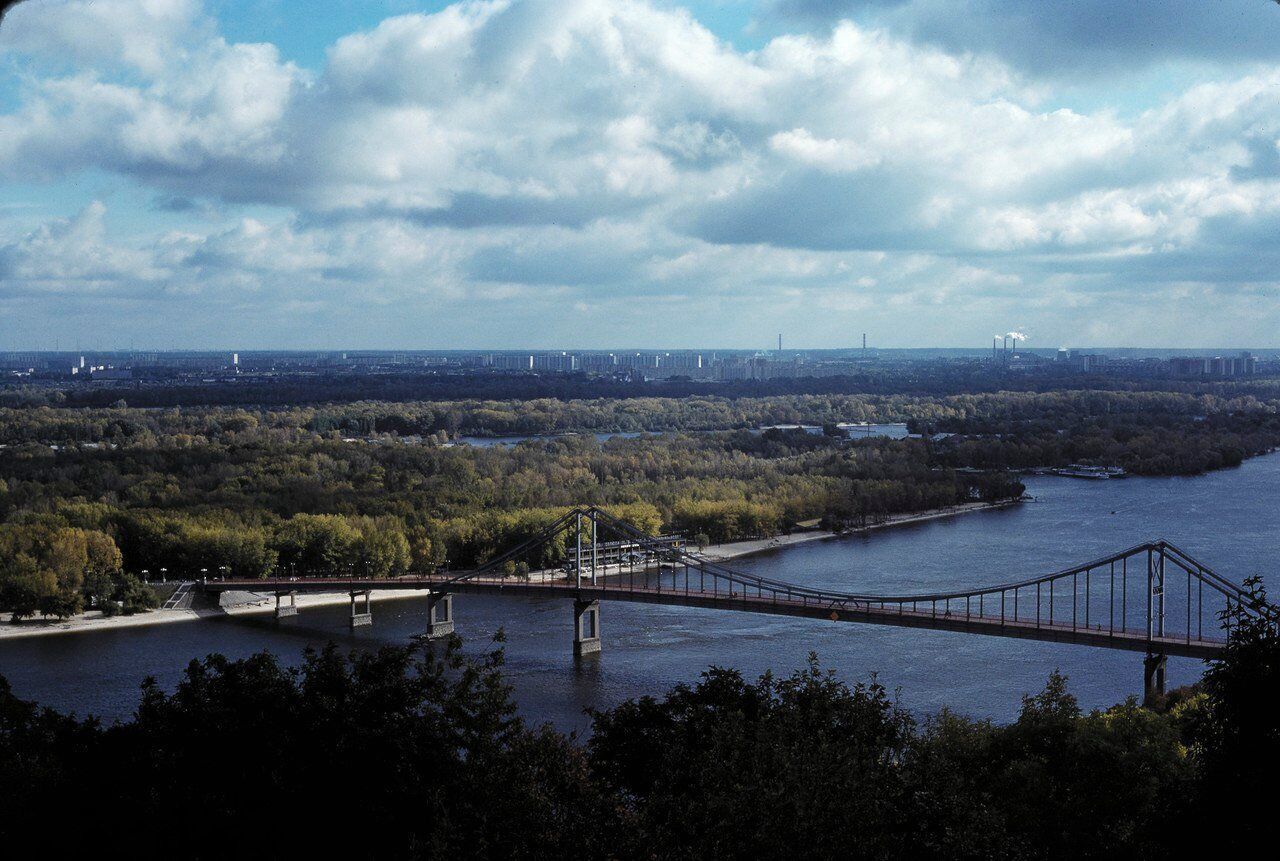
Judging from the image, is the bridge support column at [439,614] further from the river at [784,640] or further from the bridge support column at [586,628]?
the bridge support column at [586,628]

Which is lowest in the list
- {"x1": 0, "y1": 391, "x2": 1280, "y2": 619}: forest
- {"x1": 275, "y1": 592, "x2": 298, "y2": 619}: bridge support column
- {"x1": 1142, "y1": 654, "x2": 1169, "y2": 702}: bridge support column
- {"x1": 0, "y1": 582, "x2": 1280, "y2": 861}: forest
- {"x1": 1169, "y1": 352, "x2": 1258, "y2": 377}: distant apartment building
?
{"x1": 275, "y1": 592, "x2": 298, "y2": 619}: bridge support column

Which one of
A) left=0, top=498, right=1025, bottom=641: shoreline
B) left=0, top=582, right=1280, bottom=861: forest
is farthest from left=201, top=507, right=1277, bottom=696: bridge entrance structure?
left=0, top=582, right=1280, bottom=861: forest

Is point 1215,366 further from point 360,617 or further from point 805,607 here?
point 360,617

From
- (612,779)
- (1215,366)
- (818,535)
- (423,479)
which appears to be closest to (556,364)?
(1215,366)

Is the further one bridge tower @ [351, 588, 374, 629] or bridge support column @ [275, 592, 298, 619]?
bridge support column @ [275, 592, 298, 619]

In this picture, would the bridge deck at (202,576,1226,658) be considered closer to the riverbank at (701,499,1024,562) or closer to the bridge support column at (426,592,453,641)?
the bridge support column at (426,592,453,641)

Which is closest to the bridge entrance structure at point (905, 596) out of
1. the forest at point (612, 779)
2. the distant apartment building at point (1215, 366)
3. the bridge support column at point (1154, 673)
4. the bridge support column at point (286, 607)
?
the bridge support column at point (1154, 673)

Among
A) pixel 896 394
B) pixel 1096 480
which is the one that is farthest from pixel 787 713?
pixel 896 394
